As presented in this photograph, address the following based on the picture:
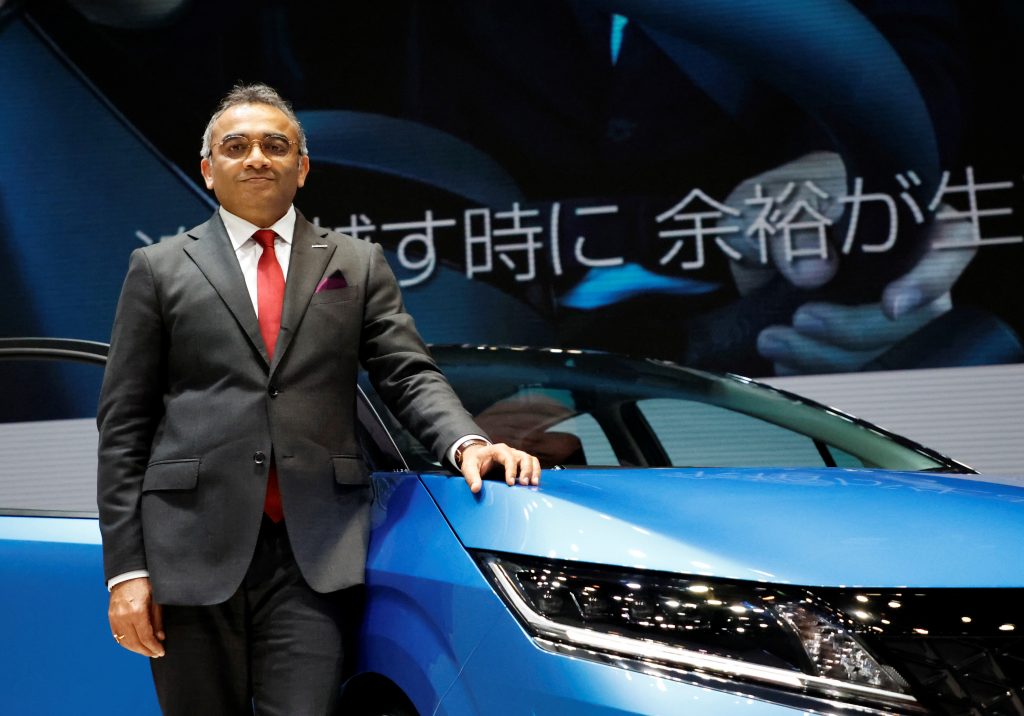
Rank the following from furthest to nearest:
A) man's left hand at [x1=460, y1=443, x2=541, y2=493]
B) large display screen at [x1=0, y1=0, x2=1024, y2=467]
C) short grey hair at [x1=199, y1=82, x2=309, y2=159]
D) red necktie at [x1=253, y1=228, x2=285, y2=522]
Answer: large display screen at [x1=0, y1=0, x2=1024, y2=467]
short grey hair at [x1=199, y1=82, x2=309, y2=159]
red necktie at [x1=253, y1=228, x2=285, y2=522]
man's left hand at [x1=460, y1=443, x2=541, y2=493]

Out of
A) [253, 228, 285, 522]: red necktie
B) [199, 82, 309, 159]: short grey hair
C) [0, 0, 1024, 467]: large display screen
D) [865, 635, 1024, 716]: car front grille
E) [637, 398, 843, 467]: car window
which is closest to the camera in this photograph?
[865, 635, 1024, 716]: car front grille

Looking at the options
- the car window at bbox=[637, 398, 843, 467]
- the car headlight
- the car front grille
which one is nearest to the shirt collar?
the car headlight

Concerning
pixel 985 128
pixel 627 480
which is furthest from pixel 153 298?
pixel 985 128

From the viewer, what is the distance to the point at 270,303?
4.65 ft

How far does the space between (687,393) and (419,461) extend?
0.59m

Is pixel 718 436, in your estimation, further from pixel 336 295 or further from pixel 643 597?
pixel 643 597

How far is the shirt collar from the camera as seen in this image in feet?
4.81

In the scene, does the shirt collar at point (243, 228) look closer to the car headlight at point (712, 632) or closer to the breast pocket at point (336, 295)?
the breast pocket at point (336, 295)

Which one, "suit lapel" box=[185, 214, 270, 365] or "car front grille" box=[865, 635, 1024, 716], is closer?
"car front grille" box=[865, 635, 1024, 716]

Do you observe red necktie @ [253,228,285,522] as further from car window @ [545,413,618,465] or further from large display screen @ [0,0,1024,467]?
large display screen @ [0,0,1024,467]

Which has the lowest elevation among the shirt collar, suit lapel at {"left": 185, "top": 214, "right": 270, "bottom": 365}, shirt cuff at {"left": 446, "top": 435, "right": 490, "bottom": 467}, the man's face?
shirt cuff at {"left": 446, "top": 435, "right": 490, "bottom": 467}

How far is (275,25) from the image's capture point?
3799mm

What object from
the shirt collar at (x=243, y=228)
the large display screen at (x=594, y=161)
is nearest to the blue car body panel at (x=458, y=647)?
the shirt collar at (x=243, y=228)

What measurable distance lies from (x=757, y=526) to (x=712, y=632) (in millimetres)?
131
